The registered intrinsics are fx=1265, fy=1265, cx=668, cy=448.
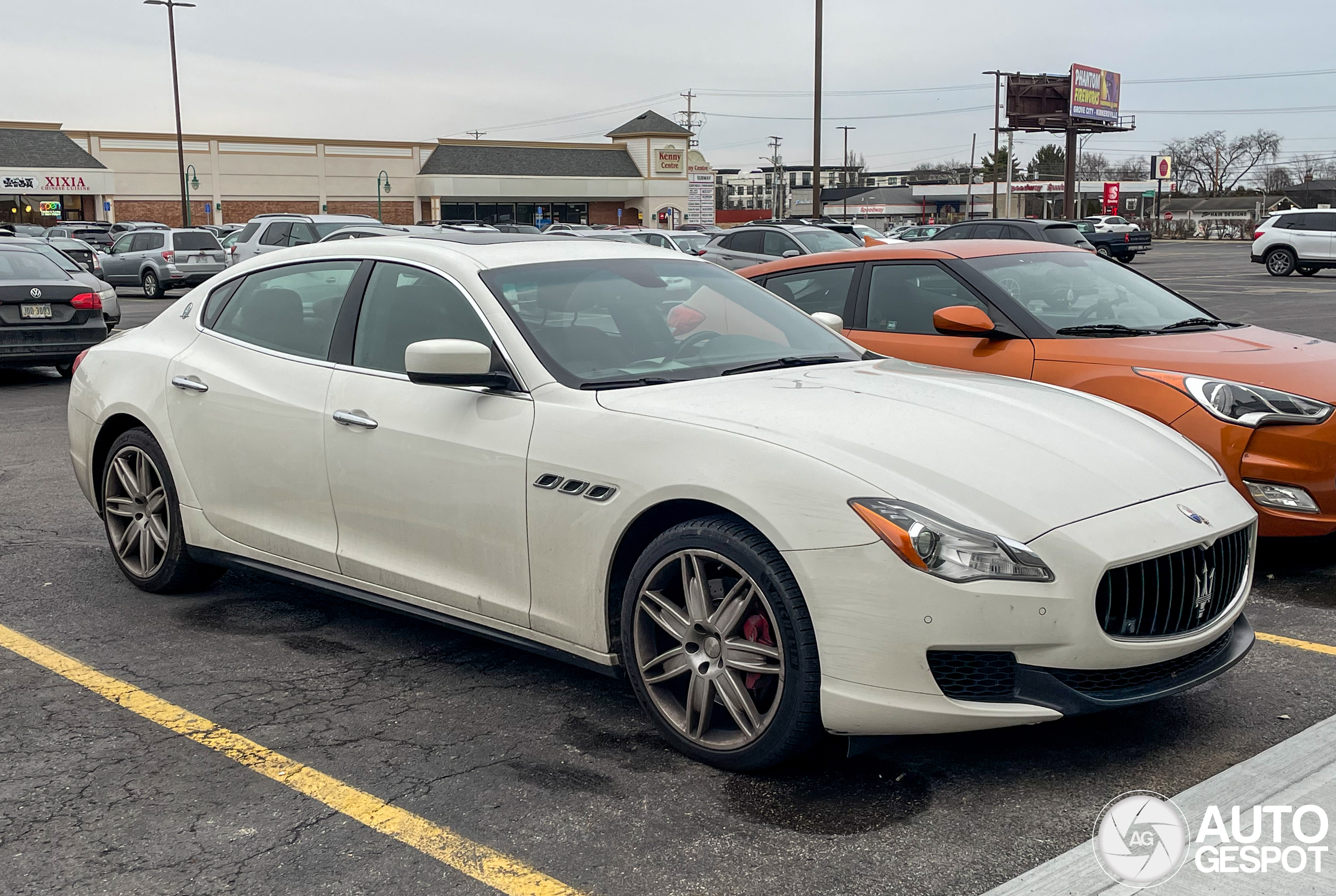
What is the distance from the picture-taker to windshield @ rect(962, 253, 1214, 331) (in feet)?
21.4

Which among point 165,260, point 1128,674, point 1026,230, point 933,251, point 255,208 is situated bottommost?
point 1128,674

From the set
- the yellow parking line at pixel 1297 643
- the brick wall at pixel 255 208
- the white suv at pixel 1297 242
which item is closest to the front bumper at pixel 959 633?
the yellow parking line at pixel 1297 643

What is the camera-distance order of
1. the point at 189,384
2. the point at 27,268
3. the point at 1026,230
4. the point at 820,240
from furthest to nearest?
the point at 1026,230
the point at 820,240
the point at 27,268
the point at 189,384

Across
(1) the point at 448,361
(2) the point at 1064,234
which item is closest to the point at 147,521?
(1) the point at 448,361

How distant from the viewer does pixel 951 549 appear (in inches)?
126

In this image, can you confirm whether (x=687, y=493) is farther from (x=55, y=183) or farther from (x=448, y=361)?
(x=55, y=183)

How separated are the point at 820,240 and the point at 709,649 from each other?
18697mm

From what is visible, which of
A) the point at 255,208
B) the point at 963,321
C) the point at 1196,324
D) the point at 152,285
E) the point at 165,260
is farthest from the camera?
the point at 255,208

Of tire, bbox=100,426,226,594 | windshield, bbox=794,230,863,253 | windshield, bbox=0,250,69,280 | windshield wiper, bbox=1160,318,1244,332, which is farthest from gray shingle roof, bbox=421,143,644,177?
tire, bbox=100,426,226,594

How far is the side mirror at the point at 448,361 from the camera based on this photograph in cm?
395

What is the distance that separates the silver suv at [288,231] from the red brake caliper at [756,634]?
866 inches

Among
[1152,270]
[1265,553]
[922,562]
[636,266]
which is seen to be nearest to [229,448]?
[636,266]

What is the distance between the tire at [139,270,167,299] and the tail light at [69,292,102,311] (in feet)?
56.7

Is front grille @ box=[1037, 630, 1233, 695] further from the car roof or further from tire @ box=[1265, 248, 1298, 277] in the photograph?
tire @ box=[1265, 248, 1298, 277]
